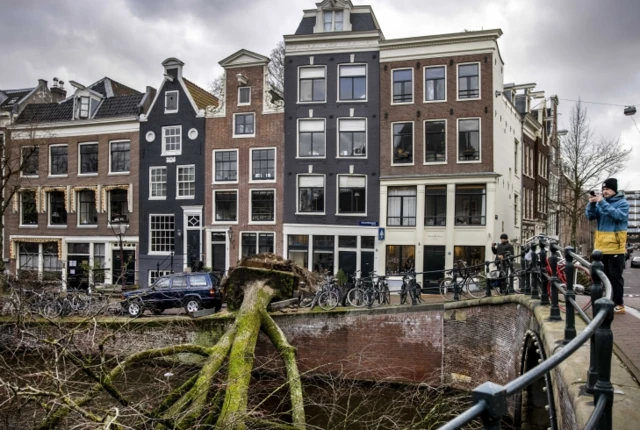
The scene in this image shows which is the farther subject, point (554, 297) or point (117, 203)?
point (117, 203)

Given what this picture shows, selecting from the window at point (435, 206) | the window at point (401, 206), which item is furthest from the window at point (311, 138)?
the window at point (435, 206)

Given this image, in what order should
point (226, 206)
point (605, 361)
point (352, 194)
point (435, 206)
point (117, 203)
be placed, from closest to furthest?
1. point (605, 361)
2. point (435, 206)
3. point (352, 194)
4. point (226, 206)
5. point (117, 203)

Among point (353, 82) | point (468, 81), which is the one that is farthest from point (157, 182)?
point (468, 81)

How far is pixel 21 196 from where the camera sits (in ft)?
89.0

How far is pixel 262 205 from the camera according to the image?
22859mm

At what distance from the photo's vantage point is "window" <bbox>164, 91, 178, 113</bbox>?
2420 cm

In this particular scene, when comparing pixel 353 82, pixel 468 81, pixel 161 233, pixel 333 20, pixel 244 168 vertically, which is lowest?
pixel 161 233

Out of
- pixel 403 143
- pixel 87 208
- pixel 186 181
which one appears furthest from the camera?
pixel 87 208

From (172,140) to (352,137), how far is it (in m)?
9.07

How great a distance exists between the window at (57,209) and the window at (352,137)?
15.6 m

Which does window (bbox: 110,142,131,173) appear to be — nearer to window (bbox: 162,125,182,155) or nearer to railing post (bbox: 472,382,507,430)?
window (bbox: 162,125,182,155)

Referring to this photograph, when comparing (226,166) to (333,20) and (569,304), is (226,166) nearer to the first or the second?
(333,20)

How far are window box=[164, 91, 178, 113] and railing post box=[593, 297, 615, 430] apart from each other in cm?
2403

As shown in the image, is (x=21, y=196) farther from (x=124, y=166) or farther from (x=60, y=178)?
(x=124, y=166)
